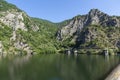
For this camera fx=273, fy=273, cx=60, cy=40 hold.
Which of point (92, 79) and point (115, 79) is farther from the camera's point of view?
point (92, 79)

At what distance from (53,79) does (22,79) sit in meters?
12.5

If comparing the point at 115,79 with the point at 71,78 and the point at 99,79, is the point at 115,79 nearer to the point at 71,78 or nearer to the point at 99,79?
the point at 99,79

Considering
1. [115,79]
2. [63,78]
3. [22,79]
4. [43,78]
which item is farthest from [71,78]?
[115,79]

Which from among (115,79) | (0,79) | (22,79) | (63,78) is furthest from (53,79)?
(115,79)

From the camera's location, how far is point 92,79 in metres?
109

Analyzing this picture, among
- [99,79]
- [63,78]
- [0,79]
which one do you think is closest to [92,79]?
[99,79]

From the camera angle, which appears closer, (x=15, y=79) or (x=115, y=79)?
(x=115, y=79)

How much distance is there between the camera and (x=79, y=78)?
112 metres

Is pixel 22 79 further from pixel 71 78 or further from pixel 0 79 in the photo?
pixel 71 78

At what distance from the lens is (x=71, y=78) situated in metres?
114

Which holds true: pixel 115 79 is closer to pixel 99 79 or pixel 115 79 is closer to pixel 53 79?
pixel 99 79

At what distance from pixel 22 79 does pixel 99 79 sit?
3093cm

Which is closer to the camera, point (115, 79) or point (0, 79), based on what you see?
point (115, 79)

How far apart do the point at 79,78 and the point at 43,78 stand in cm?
1503
